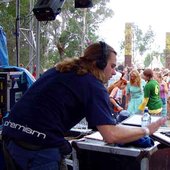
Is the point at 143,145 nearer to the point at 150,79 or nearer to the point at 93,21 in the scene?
the point at 150,79

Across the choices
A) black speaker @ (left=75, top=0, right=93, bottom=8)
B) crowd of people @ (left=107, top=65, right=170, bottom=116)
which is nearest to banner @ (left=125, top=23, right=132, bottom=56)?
crowd of people @ (left=107, top=65, right=170, bottom=116)

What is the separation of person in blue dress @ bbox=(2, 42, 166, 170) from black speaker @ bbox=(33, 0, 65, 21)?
3.35 meters

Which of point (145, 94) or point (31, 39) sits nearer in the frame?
point (145, 94)

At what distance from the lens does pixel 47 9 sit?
5219mm

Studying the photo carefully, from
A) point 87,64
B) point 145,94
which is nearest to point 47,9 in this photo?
point 145,94

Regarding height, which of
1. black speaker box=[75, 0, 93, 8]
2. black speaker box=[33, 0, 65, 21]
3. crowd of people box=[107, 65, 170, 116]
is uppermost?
black speaker box=[75, 0, 93, 8]

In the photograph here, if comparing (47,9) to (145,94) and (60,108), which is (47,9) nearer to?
(145,94)

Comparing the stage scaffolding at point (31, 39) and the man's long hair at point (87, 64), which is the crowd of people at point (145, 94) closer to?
the stage scaffolding at point (31, 39)

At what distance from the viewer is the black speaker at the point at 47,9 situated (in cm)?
521

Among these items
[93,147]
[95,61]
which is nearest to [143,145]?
[93,147]

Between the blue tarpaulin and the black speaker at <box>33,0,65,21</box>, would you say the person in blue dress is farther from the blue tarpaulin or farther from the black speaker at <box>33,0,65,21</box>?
the black speaker at <box>33,0,65,21</box>

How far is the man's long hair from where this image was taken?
6.57ft

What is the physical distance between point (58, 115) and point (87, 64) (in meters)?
0.33

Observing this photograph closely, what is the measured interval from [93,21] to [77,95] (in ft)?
70.6
